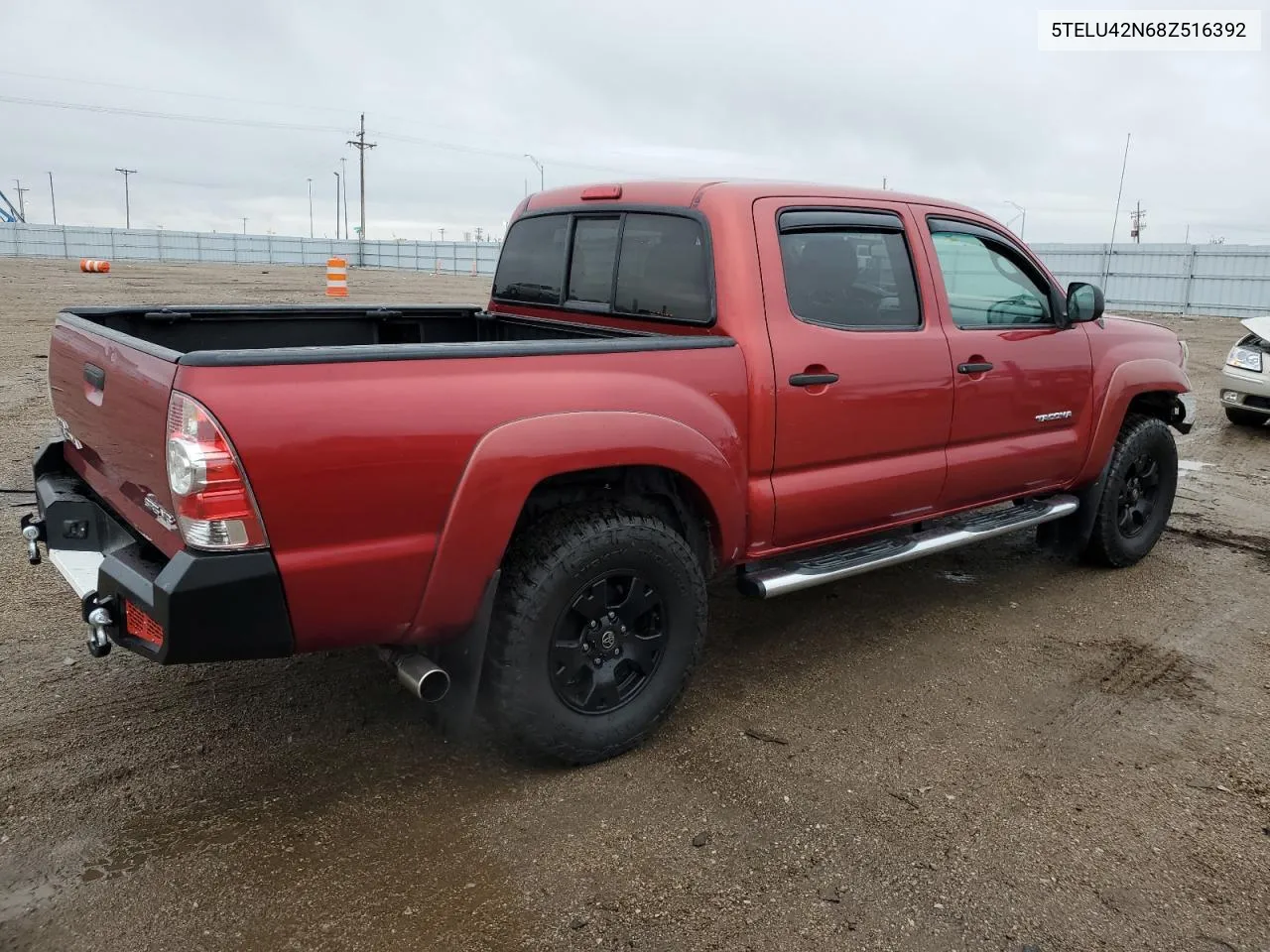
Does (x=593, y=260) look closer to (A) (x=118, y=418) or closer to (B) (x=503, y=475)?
(B) (x=503, y=475)

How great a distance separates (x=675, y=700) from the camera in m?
3.35

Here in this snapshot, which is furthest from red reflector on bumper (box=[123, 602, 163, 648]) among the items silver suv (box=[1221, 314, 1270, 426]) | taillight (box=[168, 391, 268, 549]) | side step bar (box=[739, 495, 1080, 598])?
silver suv (box=[1221, 314, 1270, 426])

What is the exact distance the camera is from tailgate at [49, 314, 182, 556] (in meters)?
2.54

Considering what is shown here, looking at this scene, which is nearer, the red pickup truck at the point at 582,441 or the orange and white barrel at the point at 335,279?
the red pickup truck at the point at 582,441

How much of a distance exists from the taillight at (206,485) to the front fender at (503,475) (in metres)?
0.52

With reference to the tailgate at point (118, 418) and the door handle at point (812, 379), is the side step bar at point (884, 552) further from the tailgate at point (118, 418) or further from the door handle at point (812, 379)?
the tailgate at point (118, 418)

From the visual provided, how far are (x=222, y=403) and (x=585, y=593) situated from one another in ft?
4.07

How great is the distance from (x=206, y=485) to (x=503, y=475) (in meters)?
0.77

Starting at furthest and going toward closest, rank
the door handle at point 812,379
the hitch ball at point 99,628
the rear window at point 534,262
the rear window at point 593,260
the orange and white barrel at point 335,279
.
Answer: the orange and white barrel at point 335,279 → the rear window at point 534,262 → the rear window at point 593,260 → the door handle at point 812,379 → the hitch ball at point 99,628

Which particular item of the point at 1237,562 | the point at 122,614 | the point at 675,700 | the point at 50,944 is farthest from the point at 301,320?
the point at 1237,562

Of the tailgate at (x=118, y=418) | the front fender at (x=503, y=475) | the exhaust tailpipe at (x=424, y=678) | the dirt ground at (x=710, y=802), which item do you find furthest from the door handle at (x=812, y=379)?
the tailgate at (x=118, y=418)

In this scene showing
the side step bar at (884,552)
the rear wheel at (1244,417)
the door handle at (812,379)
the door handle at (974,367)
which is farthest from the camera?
the rear wheel at (1244,417)

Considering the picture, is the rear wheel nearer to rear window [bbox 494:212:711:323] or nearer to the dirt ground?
the dirt ground

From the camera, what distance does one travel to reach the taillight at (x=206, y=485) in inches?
92.3
